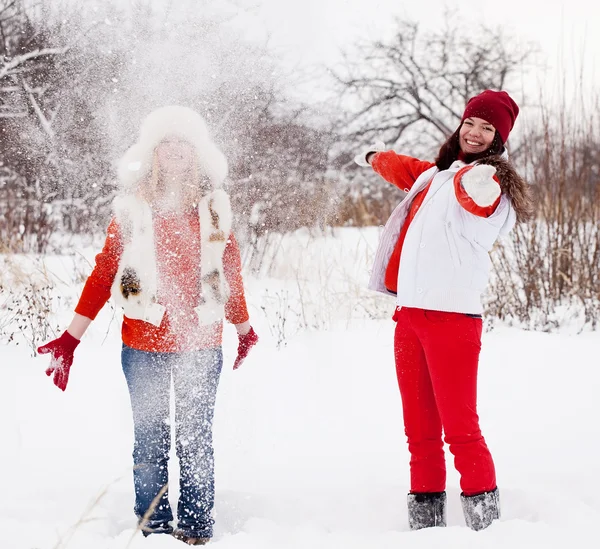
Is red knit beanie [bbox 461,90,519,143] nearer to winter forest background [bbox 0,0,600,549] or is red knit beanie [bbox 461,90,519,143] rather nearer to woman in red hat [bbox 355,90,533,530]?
woman in red hat [bbox 355,90,533,530]

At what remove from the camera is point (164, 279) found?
1.98 m

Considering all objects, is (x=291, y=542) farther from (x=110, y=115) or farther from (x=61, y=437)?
(x=110, y=115)

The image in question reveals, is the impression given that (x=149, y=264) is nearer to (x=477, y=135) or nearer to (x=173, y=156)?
(x=173, y=156)

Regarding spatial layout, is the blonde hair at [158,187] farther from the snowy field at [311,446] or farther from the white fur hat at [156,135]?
the snowy field at [311,446]

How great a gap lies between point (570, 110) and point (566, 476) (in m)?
3.34

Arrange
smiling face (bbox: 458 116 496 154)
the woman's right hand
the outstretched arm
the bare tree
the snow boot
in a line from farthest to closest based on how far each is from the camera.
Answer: the bare tree, the woman's right hand, the outstretched arm, the snow boot, smiling face (bbox: 458 116 496 154)

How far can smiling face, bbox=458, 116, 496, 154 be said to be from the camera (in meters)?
1.97

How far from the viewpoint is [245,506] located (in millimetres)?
2430

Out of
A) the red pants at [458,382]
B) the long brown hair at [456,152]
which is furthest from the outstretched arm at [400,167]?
the red pants at [458,382]

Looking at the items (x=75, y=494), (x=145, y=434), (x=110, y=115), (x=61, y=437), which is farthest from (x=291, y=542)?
(x=110, y=115)

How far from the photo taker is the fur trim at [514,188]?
1.80 meters

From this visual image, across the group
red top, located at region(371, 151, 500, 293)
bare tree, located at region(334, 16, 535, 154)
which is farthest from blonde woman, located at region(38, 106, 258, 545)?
bare tree, located at region(334, 16, 535, 154)

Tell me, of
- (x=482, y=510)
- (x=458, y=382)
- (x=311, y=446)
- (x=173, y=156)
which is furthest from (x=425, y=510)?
(x=173, y=156)

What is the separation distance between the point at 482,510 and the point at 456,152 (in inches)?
47.8
